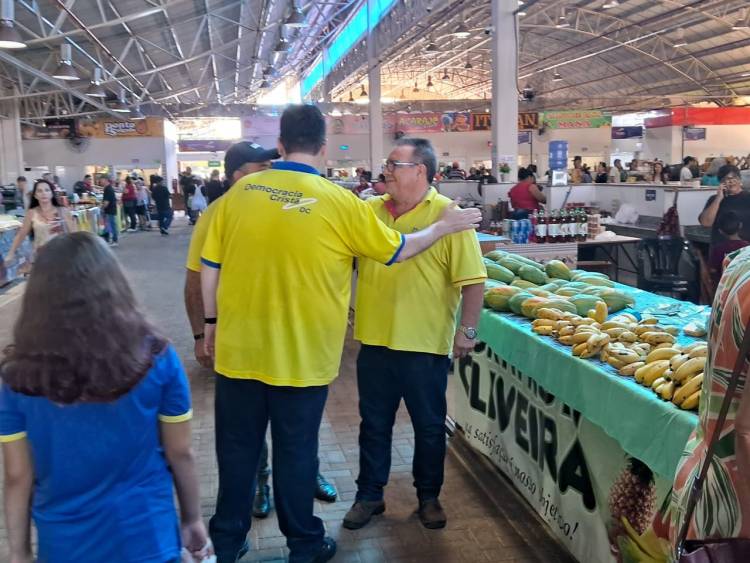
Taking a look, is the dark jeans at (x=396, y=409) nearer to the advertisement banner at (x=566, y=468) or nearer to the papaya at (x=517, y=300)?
the advertisement banner at (x=566, y=468)

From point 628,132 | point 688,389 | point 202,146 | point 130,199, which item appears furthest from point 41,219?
point 202,146

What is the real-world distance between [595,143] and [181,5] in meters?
19.7

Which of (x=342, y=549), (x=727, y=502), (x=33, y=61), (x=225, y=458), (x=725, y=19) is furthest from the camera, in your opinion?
(x=725, y=19)

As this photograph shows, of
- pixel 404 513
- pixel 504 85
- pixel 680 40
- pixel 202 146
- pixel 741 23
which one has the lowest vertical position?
pixel 404 513

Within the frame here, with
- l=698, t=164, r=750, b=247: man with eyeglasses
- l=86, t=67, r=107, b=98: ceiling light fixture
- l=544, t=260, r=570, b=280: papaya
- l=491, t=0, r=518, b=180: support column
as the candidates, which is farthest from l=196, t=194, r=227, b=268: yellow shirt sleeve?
l=86, t=67, r=107, b=98: ceiling light fixture

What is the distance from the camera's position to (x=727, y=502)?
154cm

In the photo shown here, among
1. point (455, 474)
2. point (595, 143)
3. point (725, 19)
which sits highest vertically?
point (725, 19)

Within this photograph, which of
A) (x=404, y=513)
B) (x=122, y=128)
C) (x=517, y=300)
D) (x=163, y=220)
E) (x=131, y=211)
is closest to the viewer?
(x=404, y=513)

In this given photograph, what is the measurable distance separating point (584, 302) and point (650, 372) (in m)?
1.11

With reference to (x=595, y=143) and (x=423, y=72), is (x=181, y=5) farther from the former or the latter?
(x=423, y=72)

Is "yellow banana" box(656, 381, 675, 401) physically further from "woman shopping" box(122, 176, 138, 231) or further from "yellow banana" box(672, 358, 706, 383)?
"woman shopping" box(122, 176, 138, 231)

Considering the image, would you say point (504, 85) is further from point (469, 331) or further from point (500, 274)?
point (469, 331)

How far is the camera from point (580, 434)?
2.90 m

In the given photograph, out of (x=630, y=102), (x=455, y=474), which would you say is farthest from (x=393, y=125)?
(x=455, y=474)
